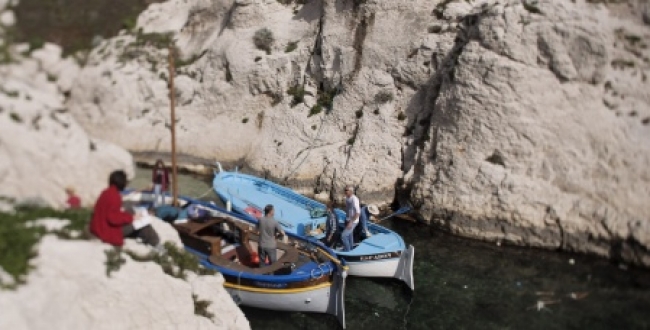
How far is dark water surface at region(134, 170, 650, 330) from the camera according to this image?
660 inches

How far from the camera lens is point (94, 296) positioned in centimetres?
968

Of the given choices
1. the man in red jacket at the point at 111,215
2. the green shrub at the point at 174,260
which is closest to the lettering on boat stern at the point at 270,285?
the green shrub at the point at 174,260

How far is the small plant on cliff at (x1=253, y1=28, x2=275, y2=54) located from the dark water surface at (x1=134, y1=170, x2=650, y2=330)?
18.6 meters

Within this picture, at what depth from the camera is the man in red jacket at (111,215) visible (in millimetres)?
10289

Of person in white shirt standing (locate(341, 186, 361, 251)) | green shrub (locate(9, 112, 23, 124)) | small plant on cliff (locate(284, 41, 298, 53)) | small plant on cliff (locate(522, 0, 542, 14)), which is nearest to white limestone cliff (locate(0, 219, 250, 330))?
green shrub (locate(9, 112, 23, 124))

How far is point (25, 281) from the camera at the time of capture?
8.90 metres

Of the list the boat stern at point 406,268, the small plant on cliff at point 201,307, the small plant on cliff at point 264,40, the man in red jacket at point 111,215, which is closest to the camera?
the man in red jacket at point 111,215

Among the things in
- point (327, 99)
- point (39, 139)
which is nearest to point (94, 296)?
point (39, 139)

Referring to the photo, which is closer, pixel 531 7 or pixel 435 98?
pixel 531 7

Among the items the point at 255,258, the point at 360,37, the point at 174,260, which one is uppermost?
the point at 360,37

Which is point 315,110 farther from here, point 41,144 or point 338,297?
point 41,144

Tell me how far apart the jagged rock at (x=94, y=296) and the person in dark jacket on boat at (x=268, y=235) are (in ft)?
15.5

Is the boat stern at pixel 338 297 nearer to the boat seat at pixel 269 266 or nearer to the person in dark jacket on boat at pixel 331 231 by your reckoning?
the boat seat at pixel 269 266

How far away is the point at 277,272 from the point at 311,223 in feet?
17.4
